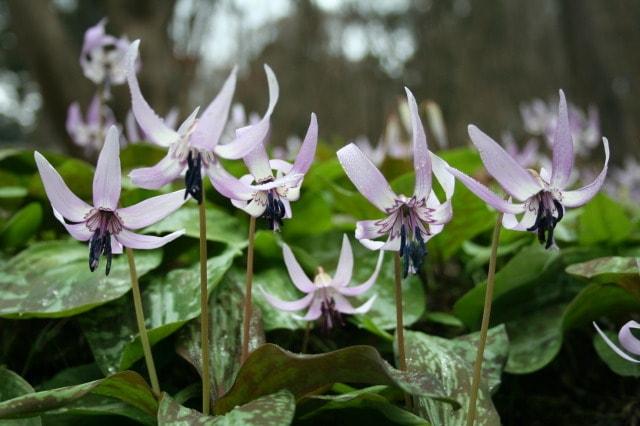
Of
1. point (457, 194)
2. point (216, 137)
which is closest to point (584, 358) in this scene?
point (457, 194)

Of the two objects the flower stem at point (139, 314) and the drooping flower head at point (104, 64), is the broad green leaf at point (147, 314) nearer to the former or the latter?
the flower stem at point (139, 314)

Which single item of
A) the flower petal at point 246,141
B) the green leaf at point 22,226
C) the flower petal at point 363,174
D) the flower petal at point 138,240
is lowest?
the green leaf at point 22,226

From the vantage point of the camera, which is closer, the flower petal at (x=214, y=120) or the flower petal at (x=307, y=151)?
the flower petal at (x=214, y=120)

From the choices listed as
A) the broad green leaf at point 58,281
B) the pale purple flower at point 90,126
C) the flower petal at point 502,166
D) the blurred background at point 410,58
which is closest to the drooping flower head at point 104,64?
the pale purple flower at point 90,126

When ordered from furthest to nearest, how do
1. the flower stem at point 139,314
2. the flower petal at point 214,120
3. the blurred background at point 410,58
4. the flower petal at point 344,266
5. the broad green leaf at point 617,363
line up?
1. the blurred background at point 410,58
2. the broad green leaf at point 617,363
3. the flower petal at point 344,266
4. the flower stem at point 139,314
5. the flower petal at point 214,120

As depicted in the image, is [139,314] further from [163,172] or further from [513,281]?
[513,281]

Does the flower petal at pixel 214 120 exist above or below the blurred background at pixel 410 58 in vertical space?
below

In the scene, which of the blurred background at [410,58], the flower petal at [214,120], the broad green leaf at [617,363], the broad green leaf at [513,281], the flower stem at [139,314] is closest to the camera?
the flower petal at [214,120]
